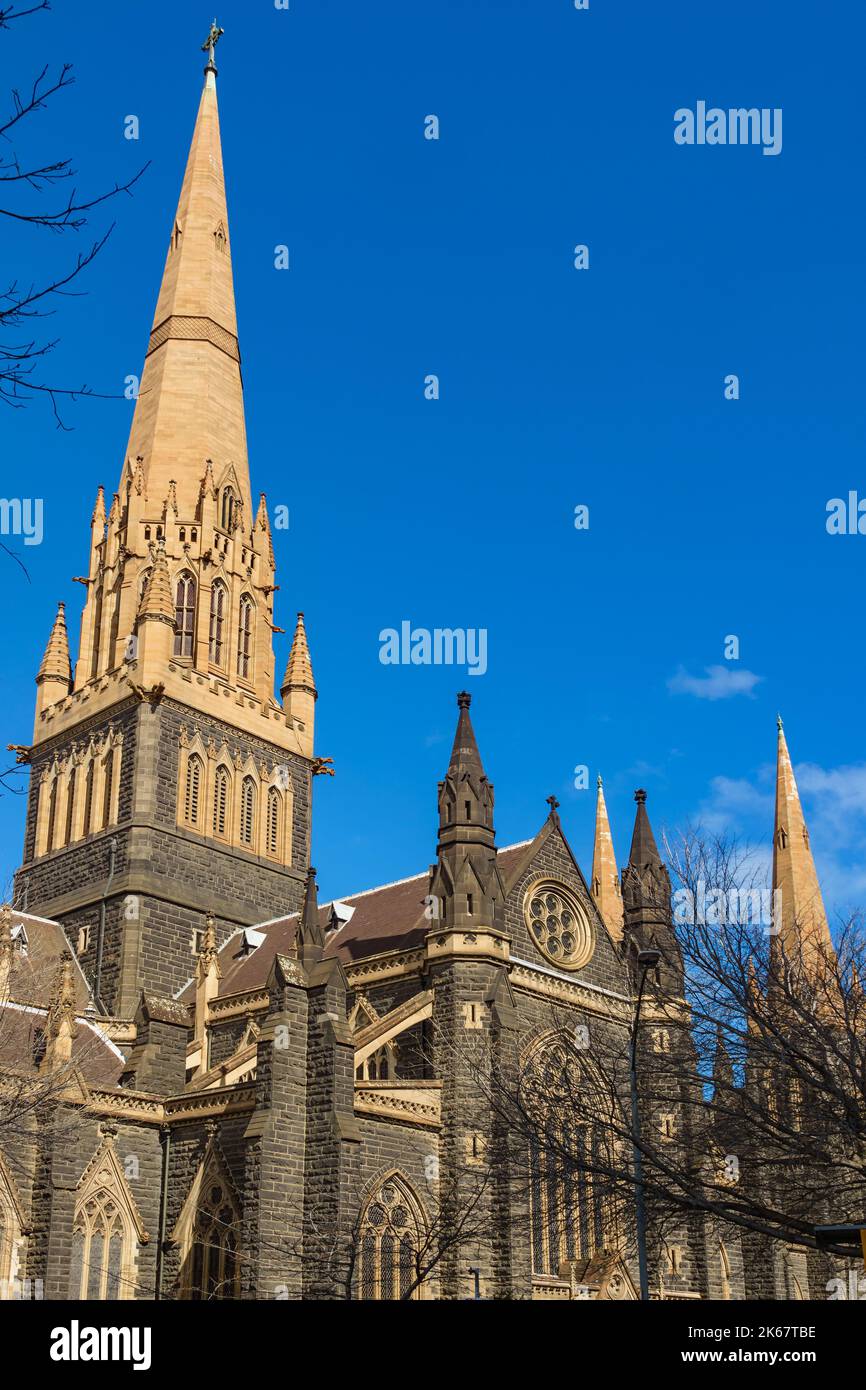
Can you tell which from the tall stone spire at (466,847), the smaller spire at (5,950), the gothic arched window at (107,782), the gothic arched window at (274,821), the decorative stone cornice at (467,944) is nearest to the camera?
the decorative stone cornice at (467,944)

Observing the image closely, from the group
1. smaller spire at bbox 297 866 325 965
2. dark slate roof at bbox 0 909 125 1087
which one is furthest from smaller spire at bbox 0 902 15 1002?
smaller spire at bbox 297 866 325 965

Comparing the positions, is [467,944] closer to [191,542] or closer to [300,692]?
[300,692]

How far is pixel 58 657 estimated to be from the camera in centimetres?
5034

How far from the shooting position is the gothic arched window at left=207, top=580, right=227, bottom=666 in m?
49.0

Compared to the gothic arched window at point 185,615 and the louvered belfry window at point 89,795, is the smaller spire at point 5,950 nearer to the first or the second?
the louvered belfry window at point 89,795

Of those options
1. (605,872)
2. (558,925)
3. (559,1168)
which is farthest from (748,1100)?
(605,872)

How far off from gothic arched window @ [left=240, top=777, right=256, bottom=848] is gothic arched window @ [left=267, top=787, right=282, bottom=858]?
30.9 inches

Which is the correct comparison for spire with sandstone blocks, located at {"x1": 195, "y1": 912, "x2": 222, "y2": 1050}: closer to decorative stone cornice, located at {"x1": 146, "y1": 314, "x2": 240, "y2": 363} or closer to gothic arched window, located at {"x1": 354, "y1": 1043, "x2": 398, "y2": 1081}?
gothic arched window, located at {"x1": 354, "y1": 1043, "x2": 398, "y2": 1081}

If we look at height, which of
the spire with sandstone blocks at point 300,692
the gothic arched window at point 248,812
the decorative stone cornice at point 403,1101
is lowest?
the decorative stone cornice at point 403,1101

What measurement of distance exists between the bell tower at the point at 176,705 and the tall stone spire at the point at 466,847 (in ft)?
39.7

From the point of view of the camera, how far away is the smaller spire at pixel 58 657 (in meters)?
49.9

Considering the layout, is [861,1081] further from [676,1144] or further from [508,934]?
[508,934]

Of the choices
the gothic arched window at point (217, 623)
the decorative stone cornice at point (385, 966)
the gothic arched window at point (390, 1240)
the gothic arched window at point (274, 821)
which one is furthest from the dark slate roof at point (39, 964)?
the gothic arched window at point (390, 1240)
